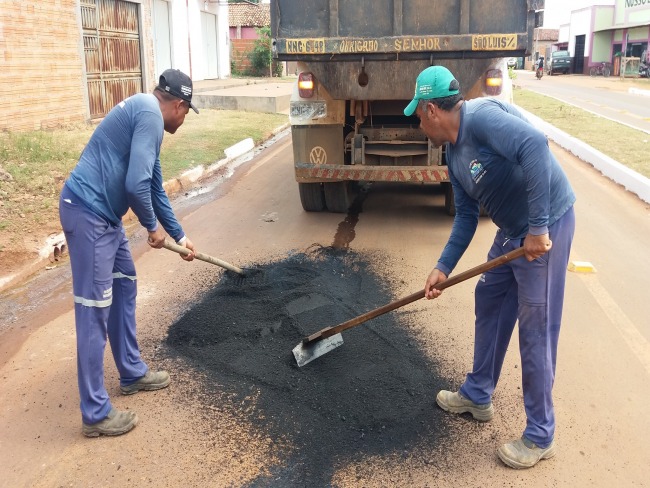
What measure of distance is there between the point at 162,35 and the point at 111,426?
67.9 feet

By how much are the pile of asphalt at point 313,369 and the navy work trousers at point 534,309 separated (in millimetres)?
542

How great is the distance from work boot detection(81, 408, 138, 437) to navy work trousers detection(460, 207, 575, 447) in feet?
6.43

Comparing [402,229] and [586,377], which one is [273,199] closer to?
[402,229]

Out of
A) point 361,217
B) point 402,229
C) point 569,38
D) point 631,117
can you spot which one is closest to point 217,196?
point 361,217

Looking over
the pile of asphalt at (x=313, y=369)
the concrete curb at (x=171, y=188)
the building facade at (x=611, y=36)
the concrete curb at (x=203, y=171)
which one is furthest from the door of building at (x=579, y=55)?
the pile of asphalt at (x=313, y=369)

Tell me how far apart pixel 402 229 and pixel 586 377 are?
3283 millimetres

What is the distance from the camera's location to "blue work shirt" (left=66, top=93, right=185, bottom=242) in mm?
3000

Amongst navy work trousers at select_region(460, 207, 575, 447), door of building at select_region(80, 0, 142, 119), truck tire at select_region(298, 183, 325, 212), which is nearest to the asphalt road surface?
navy work trousers at select_region(460, 207, 575, 447)

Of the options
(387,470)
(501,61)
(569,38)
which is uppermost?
(569,38)

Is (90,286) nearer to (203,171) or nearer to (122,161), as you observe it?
(122,161)

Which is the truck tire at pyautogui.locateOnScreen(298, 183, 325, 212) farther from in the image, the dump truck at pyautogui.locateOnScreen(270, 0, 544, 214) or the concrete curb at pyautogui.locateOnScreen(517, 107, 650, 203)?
the concrete curb at pyautogui.locateOnScreen(517, 107, 650, 203)

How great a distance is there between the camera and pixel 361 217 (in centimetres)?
729

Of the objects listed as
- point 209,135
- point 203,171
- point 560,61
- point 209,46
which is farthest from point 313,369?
point 560,61

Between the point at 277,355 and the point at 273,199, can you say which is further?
the point at 273,199
